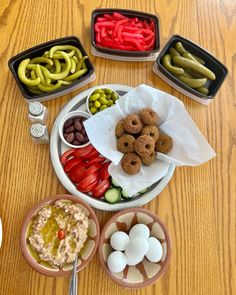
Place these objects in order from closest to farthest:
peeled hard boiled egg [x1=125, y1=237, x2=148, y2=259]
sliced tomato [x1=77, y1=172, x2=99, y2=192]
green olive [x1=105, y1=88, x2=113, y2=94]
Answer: peeled hard boiled egg [x1=125, y1=237, x2=148, y2=259] < sliced tomato [x1=77, y1=172, x2=99, y2=192] < green olive [x1=105, y1=88, x2=113, y2=94]

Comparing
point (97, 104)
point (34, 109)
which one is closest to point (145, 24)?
point (97, 104)

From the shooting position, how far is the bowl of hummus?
94 cm

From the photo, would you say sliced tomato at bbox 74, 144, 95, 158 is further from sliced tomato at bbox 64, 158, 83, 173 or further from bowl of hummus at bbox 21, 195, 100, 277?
bowl of hummus at bbox 21, 195, 100, 277

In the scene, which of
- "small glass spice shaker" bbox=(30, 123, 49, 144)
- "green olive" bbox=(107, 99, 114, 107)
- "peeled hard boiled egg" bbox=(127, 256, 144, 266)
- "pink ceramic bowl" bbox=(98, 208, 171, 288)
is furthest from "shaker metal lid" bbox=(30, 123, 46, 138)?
"peeled hard boiled egg" bbox=(127, 256, 144, 266)

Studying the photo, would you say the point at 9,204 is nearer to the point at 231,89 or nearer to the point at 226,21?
the point at 231,89

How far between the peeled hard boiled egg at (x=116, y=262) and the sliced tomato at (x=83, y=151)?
0.30 m

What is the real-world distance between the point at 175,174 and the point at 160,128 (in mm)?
154

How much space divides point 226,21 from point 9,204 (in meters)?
1.01

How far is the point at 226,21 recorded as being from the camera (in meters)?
1.32

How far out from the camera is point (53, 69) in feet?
3.77

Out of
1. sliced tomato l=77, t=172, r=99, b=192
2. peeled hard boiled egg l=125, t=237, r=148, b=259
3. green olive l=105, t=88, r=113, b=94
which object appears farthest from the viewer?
green olive l=105, t=88, r=113, b=94

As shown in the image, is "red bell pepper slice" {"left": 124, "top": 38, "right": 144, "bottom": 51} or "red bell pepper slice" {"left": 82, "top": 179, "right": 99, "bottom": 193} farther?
"red bell pepper slice" {"left": 124, "top": 38, "right": 144, "bottom": 51}

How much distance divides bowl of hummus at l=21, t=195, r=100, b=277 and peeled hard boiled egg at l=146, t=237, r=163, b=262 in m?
0.15

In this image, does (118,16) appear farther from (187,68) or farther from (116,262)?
(116,262)
